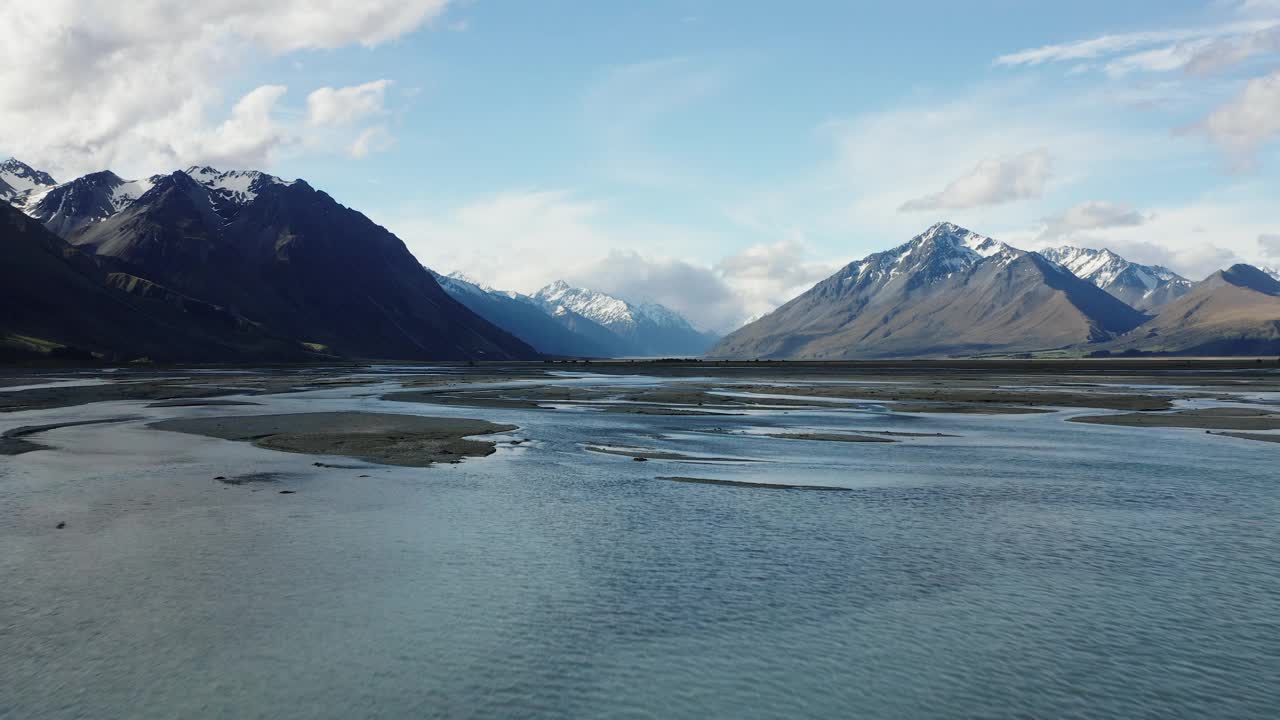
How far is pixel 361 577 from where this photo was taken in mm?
23922

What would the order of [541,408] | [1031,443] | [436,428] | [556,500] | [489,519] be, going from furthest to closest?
[541,408] < [436,428] < [1031,443] < [556,500] < [489,519]

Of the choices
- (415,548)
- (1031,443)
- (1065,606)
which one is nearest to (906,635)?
(1065,606)

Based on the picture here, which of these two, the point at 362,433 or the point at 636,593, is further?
the point at 362,433

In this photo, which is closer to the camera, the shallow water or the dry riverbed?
the shallow water

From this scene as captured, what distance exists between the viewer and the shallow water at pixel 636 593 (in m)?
16.5

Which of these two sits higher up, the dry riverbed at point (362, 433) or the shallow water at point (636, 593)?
the dry riverbed at point (362, 433)

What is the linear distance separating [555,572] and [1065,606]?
1350 centimetres

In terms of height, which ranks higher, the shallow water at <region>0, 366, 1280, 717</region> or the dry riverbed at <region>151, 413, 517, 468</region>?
the dry riverbed at <region>151, 413, 517, 468</region>

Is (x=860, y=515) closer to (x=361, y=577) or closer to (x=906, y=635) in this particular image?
(x=906, y=635)

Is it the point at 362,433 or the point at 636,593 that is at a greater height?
the point at 362,433

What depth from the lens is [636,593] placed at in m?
22.4

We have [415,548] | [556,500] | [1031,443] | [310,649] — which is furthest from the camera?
[1031,443]

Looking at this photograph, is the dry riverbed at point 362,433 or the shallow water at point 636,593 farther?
the dry riverbed at point 362,433

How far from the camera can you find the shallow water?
1648 cm
